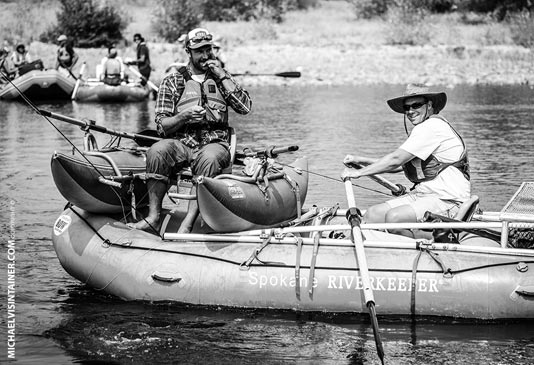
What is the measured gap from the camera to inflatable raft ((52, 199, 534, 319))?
21.9ft

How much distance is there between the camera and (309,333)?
6691mm

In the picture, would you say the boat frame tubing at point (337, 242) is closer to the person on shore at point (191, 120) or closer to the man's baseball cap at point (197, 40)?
the person on shore at point (191, 120)

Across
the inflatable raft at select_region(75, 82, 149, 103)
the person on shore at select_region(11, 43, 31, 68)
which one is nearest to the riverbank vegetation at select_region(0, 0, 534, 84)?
the person on shore at select_region(11, 43, 31, 68)

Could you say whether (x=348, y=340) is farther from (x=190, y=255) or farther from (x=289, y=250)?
(x=190, y=255)

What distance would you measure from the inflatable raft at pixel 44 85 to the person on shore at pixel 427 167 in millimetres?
16230

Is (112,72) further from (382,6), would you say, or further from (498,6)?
(498,6)

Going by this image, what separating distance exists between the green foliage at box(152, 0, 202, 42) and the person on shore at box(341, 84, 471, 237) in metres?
27.9

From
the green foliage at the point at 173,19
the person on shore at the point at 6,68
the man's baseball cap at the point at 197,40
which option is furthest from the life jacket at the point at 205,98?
the green foliage at the point at 173,19

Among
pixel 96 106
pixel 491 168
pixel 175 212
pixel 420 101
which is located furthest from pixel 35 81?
pixel 420 101

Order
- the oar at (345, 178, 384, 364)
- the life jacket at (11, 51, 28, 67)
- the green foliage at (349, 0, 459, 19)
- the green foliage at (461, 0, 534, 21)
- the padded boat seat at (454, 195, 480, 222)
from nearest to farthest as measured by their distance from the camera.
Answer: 1. the oar at (345, 178, 384, 364)
2. the padded boat seat at (454, 195, 480, 222)
3. the life jacket at (11, 51, 28, 67)
4. the green foliage at (461, 0, 534, 21)
5. the green foliage at (349, 0, 459, 19)

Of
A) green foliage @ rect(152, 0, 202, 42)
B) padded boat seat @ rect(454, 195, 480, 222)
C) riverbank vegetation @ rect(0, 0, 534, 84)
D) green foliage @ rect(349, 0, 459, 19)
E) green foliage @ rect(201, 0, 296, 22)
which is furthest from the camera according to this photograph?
green foliage @ rect(201, 0, 296, 22)

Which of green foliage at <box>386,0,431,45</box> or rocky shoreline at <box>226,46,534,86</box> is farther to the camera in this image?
green foliage at <box>386,0,431,45</box>

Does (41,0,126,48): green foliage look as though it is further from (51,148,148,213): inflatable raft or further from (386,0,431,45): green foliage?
(51,148,148,213): inflatable raft

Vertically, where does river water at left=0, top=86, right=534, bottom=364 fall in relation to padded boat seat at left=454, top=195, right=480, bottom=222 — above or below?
below
